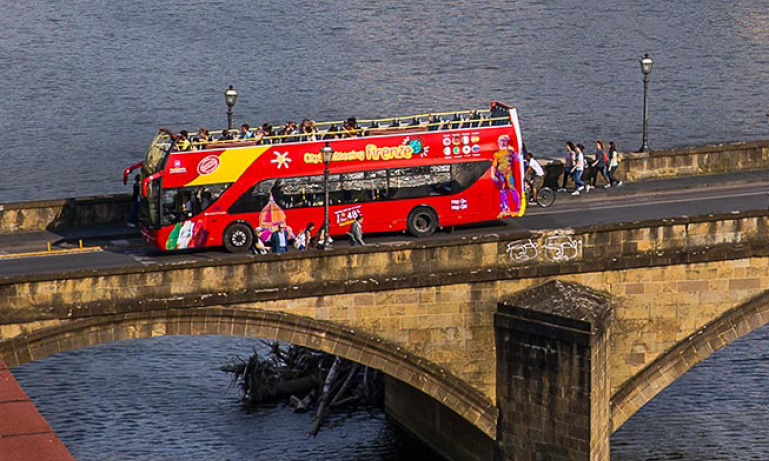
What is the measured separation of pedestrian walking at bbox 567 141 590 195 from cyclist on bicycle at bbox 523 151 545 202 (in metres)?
1.18

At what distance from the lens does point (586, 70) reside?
121812 mm

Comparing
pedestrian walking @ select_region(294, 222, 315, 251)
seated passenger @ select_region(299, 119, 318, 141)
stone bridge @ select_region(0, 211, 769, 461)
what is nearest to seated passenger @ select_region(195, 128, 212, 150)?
seated passenger @ select_region(299, 119, 318, 141)

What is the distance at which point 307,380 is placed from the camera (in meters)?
→ 65.4

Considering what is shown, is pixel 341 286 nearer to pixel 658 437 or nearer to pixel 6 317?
pixel 6 317

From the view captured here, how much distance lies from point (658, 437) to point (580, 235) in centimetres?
1097

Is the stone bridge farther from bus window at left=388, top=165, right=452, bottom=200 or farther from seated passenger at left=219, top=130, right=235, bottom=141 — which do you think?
seated passenger at left=219, top=130, right=235, bottom=141

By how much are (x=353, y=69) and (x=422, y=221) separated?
213 feet

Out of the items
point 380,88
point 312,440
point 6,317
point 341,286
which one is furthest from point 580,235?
point 380,88

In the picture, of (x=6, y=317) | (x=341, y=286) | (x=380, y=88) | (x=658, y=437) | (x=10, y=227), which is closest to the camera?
(x=6, y=317)

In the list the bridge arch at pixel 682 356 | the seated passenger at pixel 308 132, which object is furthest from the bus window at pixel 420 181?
the bridge arch at pixel 682 356

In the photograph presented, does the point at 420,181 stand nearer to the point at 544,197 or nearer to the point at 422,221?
the point at 422,221

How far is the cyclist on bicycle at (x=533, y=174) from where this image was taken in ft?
200

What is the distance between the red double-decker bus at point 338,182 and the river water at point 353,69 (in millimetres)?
40320

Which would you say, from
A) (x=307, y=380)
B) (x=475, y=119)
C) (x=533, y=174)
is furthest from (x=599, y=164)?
(x=307, y=380)
